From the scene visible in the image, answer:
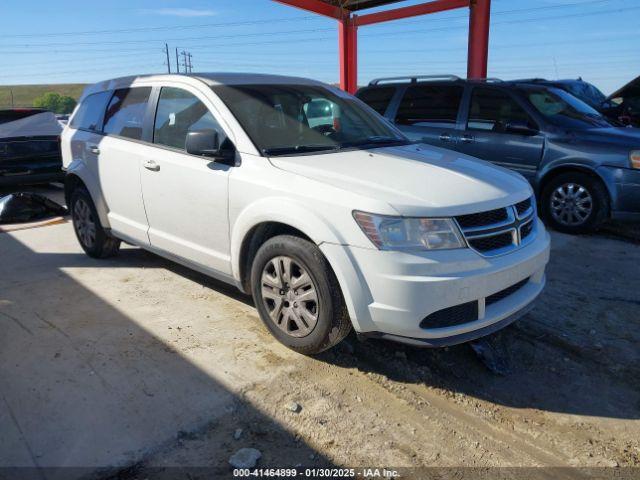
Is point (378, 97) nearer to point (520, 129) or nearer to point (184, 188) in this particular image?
point (520, 129)

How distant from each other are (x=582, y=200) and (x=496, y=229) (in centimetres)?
389

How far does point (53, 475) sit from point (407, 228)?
6.73ft

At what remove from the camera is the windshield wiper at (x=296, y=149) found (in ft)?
11.6

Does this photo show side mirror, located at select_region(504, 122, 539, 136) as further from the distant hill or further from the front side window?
the distant hill

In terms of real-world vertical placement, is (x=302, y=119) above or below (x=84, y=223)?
above

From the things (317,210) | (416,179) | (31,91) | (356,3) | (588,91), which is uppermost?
(31,91)

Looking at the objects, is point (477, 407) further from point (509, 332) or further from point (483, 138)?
point (483, 138)

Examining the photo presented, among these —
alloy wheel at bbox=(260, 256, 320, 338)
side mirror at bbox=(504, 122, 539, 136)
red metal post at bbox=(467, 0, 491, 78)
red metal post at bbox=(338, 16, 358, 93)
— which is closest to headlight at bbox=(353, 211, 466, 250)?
alloy wheel at bbox=(260, 256, 320, 338)

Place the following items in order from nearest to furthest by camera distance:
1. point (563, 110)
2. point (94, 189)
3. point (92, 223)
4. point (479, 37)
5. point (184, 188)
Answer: point (184, 188) → point (94, 189) → point (92, 223) → point (563, 110) → point (479, 37)

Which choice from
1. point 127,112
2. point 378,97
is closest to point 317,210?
point 127,112

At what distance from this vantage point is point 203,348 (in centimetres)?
353

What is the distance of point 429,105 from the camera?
742 cm

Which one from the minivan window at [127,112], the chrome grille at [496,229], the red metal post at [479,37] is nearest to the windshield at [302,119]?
the minivan window at [127,112]

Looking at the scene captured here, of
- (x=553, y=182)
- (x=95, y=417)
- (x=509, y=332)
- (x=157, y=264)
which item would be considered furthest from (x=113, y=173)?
(x=553, y=182)
